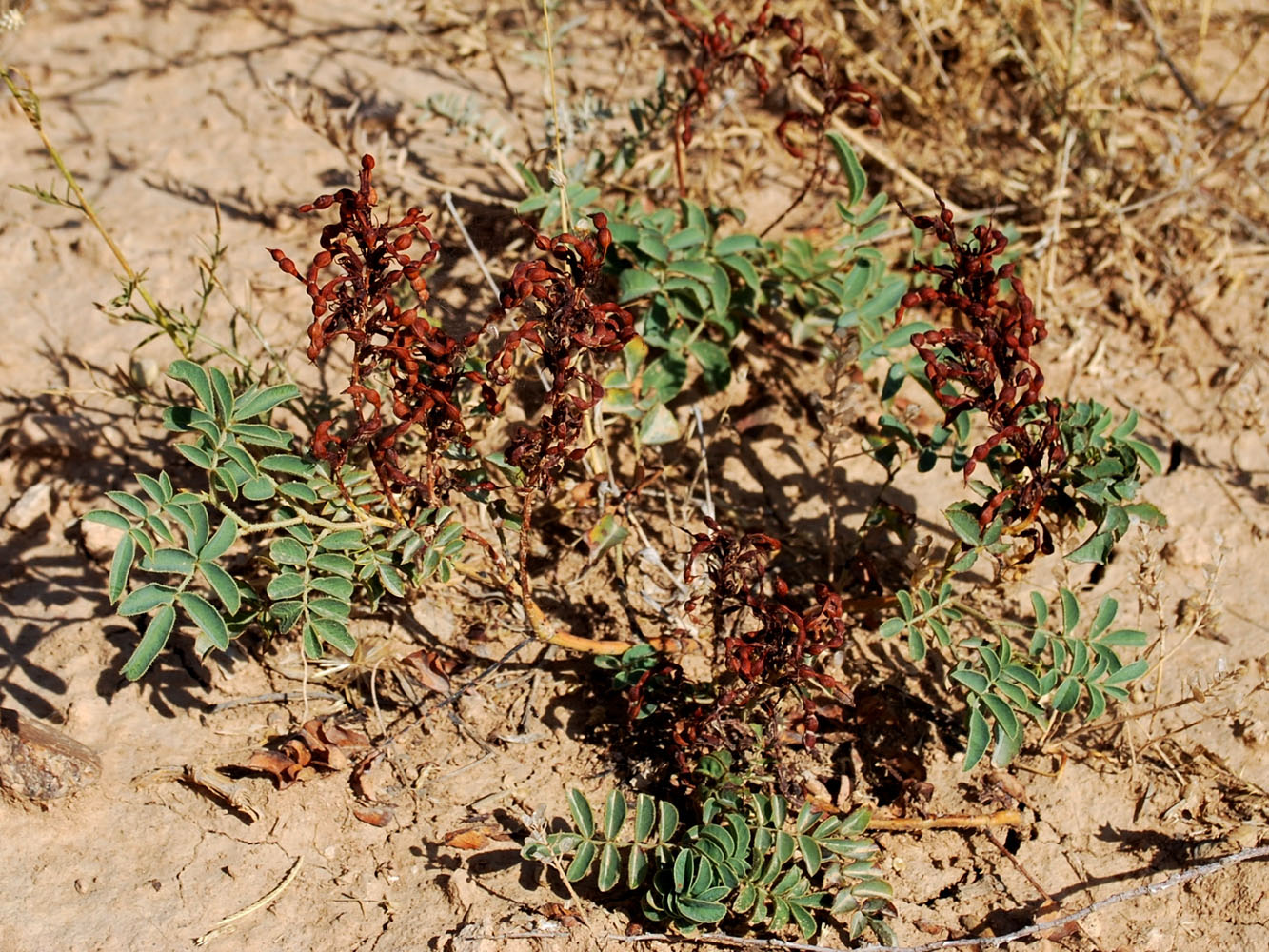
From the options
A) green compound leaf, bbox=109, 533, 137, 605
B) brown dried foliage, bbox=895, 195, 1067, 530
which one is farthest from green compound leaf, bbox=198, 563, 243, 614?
brown dried foliage, bbox=895, 195, 1067, 530

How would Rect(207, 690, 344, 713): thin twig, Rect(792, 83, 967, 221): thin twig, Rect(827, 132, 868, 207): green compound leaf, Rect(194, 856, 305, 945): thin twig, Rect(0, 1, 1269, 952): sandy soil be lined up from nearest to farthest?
Rect(194, 856, 305, 945): thin twig < Rect(0, 1, 1269, 952): sandy soil < Rect(207, 690, 344, 713): thin twig < Rect(827, 132, 868, 207): green compound leaf < Rect(792, 83, 967, 221): thin twig

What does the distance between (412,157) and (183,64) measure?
1090 mm

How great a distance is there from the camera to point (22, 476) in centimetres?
331

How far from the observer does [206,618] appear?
2389mm

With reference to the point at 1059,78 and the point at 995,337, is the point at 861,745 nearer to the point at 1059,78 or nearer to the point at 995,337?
the point at 995,337

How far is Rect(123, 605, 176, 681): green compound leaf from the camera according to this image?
7.70 feet

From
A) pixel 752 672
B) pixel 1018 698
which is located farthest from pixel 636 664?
pixel 1018 698

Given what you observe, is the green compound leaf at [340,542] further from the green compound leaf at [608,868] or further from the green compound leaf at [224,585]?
the green compound leaf at [608,868]

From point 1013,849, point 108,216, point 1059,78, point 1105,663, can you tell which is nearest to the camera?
point 1105,663

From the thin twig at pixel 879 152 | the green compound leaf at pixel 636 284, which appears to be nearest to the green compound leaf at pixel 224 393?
the green compound leaf at pixel 636 284

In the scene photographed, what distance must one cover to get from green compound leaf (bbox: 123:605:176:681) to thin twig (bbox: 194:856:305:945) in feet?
2.10

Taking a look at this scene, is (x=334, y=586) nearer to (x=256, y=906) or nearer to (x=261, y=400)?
(x=261, y=400)

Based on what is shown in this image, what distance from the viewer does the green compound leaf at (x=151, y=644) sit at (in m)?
2.35

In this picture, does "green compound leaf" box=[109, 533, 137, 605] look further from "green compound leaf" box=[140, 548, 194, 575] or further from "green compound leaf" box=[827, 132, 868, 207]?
"green compound leaf" box=[827, 132, 868, 207]
